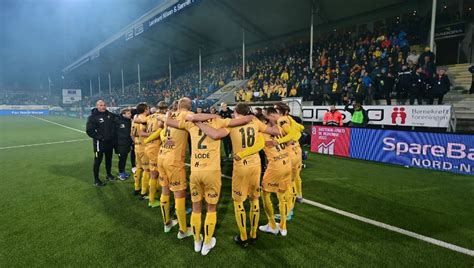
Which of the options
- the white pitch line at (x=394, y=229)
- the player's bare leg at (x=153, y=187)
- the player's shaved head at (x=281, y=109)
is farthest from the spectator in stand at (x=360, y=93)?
the player's bare leg at (x=153, y=187)

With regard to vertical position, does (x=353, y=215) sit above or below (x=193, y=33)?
below

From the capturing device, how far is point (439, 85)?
1077cm

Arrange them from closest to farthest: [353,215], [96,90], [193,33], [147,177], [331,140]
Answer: [353,215] < [147,177] < [331,140] < [193,33] < [96,90]

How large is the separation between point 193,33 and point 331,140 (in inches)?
885

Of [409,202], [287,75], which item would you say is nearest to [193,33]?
[287,75]

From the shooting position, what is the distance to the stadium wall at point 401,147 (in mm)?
7875

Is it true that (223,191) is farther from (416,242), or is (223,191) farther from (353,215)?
(416,242)

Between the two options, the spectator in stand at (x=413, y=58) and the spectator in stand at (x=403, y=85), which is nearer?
the spectator in stand at (x=403, y=85)

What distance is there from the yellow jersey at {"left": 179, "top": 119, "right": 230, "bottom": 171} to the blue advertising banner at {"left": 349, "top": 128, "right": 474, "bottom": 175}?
8012 mm

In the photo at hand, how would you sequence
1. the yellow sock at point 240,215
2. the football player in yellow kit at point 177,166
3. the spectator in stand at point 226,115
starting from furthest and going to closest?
the spectator in stand at point 226,115, the football player in yellow kit at point 177,166, the yellow sock at point 240,215

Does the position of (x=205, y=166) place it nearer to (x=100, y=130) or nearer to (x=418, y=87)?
(x=100, y=130)

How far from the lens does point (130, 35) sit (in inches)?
1158

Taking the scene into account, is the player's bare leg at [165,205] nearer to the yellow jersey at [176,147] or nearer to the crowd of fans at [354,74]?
the yellow jersey at [176,147]

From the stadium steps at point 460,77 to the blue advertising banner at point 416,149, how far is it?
7.58 m
